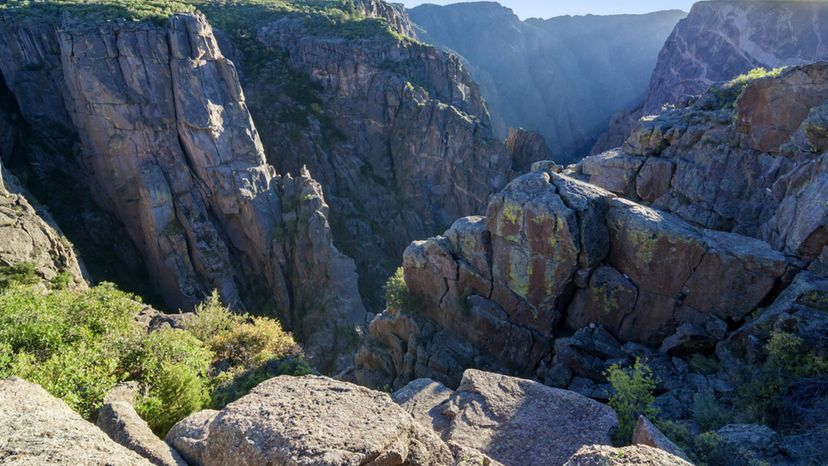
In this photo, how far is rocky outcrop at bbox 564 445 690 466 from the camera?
6.46 meters

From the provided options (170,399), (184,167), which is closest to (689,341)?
(170,399)

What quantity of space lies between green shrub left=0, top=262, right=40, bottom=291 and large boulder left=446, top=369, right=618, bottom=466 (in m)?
23.1

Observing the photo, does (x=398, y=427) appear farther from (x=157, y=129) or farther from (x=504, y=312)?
(x=157, y=129)

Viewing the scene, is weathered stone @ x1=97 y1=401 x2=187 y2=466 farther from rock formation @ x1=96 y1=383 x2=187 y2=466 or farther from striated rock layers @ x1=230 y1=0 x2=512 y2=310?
striated rock layers @ x1=230 y1=0 x2=512 y2=310

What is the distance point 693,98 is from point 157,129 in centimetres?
4080

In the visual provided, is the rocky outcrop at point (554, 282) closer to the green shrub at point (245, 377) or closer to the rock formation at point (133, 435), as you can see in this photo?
the green shrub at point (245, 377)

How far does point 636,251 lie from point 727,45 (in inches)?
3560

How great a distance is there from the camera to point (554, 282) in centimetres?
2073

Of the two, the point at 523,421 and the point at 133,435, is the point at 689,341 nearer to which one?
the point at 523,421

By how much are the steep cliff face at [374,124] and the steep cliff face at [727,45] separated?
32.3 meters

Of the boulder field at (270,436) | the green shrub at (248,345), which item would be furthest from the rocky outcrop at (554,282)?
the boulder field at (270,436)

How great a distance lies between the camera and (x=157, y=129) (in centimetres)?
4097

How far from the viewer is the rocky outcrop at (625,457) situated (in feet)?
21.2

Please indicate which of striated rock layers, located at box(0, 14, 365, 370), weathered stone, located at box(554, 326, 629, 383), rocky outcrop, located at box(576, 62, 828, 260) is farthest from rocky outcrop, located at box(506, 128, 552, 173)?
weathered stone, located at box(554, 326, 629, 383)
